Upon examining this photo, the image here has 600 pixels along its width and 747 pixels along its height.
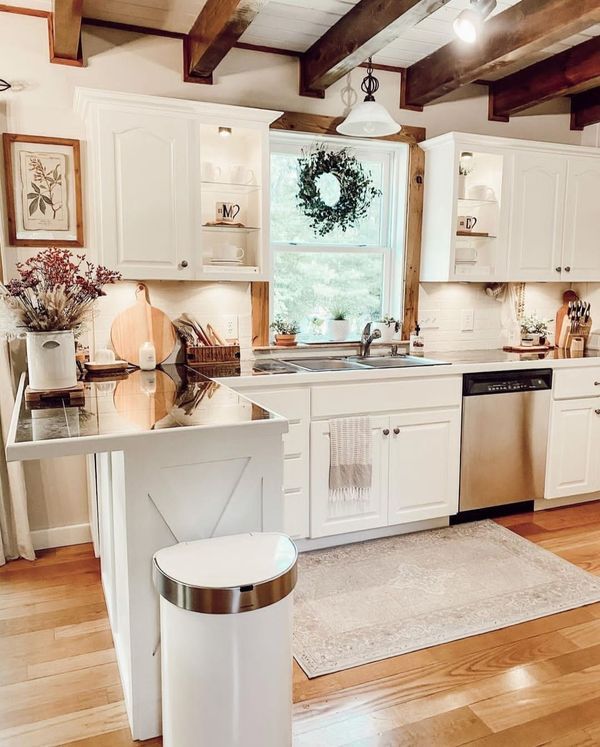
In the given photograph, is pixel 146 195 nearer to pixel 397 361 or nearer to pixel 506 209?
pixel 397 361

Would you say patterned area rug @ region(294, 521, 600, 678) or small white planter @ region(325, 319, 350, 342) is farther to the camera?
small white planter @ region(325, 319, 350, 342)

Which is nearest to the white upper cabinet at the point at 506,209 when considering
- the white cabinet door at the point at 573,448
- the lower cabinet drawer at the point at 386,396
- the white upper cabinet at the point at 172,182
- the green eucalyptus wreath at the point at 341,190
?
the green eucalyptus wreath at the point at 341,190

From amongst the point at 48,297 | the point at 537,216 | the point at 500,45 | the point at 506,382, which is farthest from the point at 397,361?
the point at 48,297

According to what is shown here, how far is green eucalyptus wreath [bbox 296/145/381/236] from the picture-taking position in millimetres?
3680

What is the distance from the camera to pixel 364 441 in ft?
10.4

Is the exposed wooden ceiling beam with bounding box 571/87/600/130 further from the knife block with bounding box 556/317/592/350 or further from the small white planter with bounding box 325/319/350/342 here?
the small white planter with bounding box 325/319/350/342

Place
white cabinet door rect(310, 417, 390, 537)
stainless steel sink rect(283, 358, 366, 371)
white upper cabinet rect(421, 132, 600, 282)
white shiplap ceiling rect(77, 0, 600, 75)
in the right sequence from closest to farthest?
white shiplap ceiling rect(77, 0, 600, 75)
white cabinet door rect(310, 417, 390, 537)
stainless steel sink rect(283, 358, 366, 371)
white upper cabinet rect(421, 132, 600, 282)

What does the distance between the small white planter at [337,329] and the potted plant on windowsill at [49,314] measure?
5.80 feet

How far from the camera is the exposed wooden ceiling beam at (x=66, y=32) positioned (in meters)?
2.56

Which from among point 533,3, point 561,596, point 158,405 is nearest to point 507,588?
point 561,596

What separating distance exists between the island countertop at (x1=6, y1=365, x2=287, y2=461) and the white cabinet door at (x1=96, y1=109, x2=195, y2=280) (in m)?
0.70

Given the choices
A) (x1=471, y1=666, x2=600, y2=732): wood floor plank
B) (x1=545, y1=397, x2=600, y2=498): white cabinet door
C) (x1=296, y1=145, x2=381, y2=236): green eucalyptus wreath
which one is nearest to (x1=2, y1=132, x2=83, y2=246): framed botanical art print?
(x1=296, y1=145, x2=381, y2=236): green eucalyptus wreath

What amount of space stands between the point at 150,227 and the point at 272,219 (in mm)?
910

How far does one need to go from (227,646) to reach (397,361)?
2.34 m
